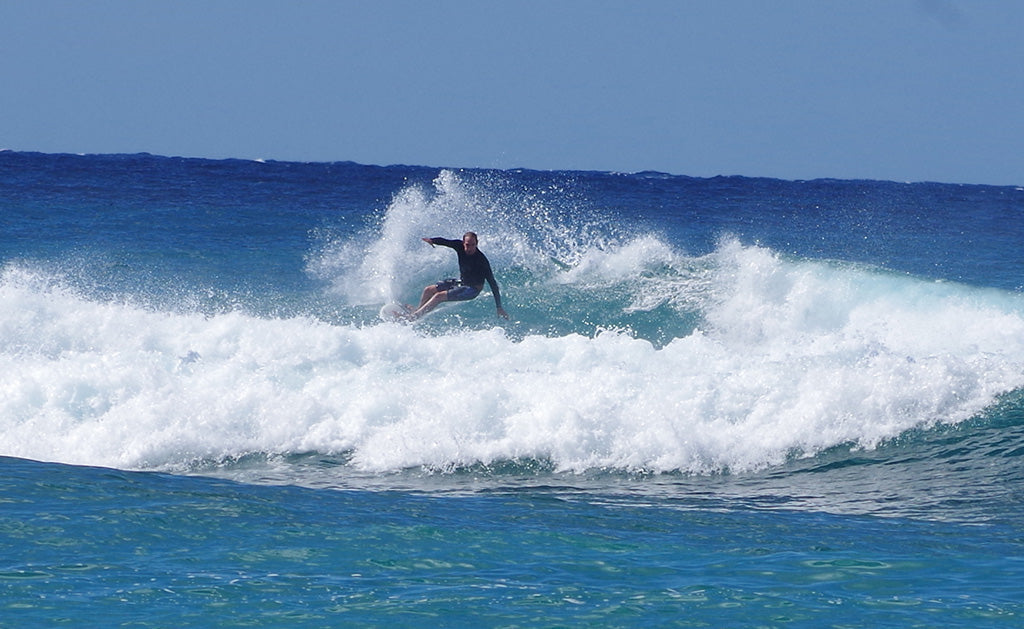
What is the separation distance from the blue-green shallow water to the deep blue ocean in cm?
2

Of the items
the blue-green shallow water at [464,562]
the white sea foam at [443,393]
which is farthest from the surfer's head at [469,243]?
the blue-green shallow water at [464,562]

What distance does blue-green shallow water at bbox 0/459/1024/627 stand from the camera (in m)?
5.59


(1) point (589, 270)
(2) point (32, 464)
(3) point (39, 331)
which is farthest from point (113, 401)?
(1) point (589, 270)

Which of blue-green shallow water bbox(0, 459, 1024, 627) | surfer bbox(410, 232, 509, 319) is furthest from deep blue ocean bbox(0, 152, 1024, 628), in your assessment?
surfer bbox(410, 232, 509, 319)

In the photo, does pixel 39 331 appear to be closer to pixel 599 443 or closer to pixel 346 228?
pixel 599 443

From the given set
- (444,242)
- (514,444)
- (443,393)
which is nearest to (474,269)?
(444,242)

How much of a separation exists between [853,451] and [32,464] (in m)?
6.60

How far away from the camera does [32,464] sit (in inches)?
340

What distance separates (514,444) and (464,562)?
10.7ft

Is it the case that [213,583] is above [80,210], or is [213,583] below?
below

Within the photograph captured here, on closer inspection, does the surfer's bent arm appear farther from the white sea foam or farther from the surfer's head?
the white sea foam

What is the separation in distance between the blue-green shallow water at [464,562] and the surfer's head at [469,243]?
6878 millimetres

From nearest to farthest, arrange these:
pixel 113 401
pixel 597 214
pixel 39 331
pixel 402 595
→ pixel 402 595
pixel 113 401
pixel 39 331
pixel 597 214

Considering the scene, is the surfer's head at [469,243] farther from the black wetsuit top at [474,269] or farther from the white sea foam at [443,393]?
the white sea foam at [443,393]
